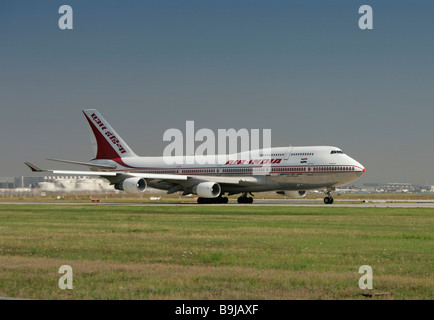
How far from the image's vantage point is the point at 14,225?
2908 centimetres

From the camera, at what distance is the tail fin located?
236ft

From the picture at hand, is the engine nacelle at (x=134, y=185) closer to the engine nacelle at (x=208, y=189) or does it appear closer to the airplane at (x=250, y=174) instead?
the airplane at (x=250, y=174)

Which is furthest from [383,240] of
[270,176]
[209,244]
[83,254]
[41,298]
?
[270,176]

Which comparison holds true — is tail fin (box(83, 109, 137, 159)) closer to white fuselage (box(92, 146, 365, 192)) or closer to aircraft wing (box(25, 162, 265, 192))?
aircraft wing (box(25, 162, 265, 192))

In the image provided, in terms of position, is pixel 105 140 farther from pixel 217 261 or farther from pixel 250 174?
pixel 217 261

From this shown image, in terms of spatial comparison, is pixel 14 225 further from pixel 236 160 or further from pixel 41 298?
pixel 236 160

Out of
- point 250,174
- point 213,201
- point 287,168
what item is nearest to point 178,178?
point 213,201

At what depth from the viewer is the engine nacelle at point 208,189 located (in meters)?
58.8

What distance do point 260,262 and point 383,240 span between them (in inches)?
293

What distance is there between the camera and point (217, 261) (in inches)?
643

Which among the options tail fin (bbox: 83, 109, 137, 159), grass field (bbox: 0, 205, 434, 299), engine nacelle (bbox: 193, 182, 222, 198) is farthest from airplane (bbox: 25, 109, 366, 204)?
grass field (bbox: 0, 205, 434, 299)

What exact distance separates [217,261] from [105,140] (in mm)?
57601

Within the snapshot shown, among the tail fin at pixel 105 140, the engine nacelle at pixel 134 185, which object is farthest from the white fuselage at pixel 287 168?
the tail fin at pixel 105 140

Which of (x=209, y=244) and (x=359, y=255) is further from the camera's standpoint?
(x=209, y=244)
